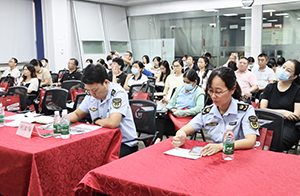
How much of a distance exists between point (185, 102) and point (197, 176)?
110 inches

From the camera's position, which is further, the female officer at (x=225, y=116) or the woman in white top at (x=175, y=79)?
the woman in white top at (x=175, y=79)

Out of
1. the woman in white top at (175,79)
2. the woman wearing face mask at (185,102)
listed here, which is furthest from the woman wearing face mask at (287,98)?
the woman in white top at (175,79)

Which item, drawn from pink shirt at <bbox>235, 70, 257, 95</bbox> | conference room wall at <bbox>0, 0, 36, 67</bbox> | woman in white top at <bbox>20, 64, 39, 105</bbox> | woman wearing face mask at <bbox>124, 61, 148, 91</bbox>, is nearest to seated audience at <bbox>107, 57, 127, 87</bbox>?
woman wearing face mask at <bbox>124, 61, 148, 91</bbox>

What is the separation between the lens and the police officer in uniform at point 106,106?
2912 mm

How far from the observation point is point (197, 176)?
1753 mm

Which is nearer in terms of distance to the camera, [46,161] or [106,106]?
[46,161]

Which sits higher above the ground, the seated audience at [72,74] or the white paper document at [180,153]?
the seated audience at [72,74]

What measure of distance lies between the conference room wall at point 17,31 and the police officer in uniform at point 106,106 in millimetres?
9744

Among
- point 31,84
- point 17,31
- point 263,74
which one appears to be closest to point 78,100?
point 31,84

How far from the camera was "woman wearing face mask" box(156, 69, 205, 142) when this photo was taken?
4.26 metres

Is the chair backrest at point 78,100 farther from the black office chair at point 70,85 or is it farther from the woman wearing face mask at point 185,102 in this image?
the black office chair at point 70,85

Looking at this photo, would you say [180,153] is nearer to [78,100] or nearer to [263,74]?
[78,100]

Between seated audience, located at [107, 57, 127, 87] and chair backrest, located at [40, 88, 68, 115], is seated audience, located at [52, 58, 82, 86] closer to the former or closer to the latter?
seated audience, located at [107, 57, 127, 87]

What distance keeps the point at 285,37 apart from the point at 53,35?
8607 mm
